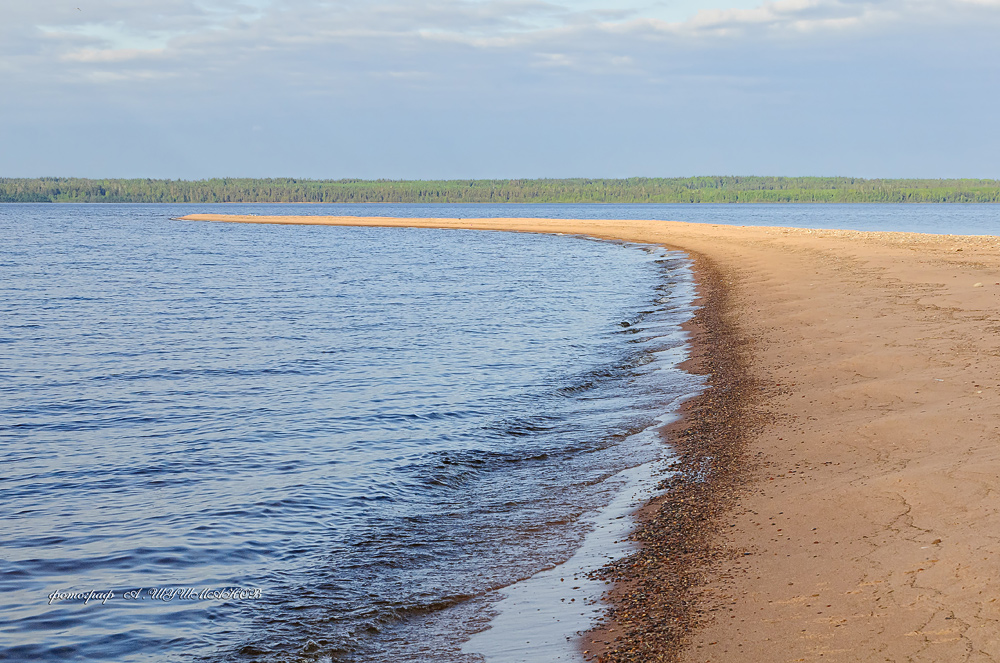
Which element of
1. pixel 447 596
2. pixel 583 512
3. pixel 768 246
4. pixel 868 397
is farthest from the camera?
pixel 768 246

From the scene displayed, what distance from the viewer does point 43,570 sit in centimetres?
716

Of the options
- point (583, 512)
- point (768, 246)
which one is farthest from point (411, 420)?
point (768, 246)

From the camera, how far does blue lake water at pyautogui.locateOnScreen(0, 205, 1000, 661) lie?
20.8ft

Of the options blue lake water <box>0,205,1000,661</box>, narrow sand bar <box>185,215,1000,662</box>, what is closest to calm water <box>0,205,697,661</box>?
blue lake water <box>0,205,1000,661</box>

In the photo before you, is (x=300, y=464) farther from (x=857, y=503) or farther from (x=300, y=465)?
(x=857, y=503)

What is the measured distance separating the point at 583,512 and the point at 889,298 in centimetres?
1417

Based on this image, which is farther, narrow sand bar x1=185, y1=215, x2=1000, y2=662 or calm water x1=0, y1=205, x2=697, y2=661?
calm water x1=0, y1=205, x2=697, y2=661

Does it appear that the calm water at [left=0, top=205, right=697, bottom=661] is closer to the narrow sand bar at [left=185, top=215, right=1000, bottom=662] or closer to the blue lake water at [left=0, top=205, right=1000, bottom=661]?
the blue lake water at [left=0, top=205, right=1000, bottom=661]

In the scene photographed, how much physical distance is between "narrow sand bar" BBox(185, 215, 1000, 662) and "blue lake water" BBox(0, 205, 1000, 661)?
1.55 m

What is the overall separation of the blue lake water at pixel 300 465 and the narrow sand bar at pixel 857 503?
1.55m

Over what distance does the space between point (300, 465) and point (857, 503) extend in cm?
621

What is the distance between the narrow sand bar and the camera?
5.02 m

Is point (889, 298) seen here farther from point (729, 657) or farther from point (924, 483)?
point (729, 657)

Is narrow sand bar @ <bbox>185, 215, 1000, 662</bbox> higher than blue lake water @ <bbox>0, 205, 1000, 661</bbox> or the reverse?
higher
